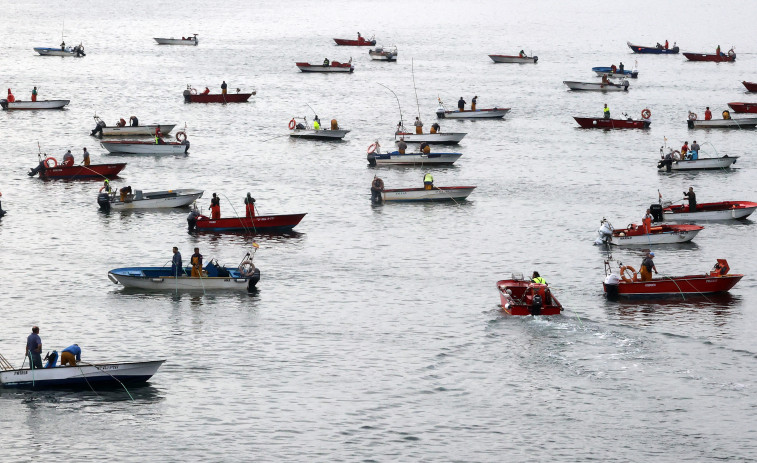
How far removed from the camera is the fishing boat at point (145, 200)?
7119 cm

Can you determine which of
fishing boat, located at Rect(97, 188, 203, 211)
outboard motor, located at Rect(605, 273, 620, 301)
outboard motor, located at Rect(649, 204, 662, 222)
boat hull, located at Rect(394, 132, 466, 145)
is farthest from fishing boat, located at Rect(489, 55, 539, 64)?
outboard motor, located at Rect(605, 273, 620, 301)

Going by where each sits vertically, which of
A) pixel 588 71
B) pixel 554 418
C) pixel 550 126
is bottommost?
pixel 554 418

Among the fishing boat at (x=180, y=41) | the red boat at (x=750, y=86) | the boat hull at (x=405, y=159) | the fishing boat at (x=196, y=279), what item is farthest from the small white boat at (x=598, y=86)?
the fishing boat at (x=196, y=279)

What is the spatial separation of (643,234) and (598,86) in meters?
76.3

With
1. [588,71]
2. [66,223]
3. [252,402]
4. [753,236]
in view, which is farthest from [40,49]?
[252,402]

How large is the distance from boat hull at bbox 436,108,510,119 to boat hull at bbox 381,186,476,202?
3558cm

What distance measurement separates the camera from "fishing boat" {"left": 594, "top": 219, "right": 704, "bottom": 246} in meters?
63.1

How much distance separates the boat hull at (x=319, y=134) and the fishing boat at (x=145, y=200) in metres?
27.7

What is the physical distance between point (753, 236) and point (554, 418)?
30901mm

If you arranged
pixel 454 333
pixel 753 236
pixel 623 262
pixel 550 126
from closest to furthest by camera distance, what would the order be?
pixel 454 333 < pixel 623 262 < pixel 753 236 < pixel 550 126

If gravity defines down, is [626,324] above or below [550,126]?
below

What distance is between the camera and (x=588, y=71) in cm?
15912

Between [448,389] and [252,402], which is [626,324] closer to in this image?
[448,389]

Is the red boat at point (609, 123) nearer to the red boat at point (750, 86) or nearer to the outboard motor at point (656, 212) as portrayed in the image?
the red boat at point (750, 86)
